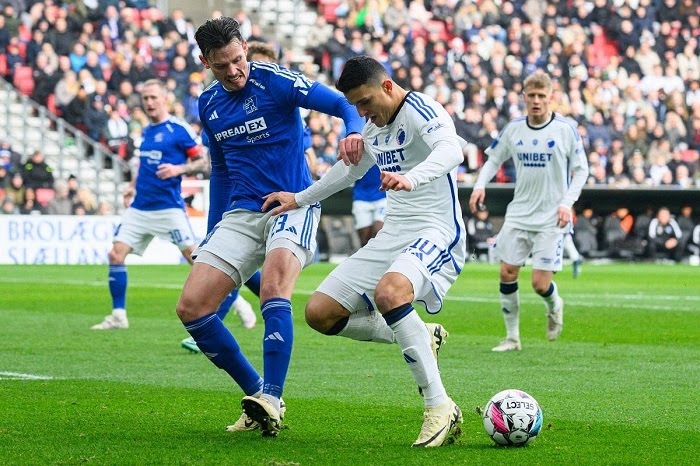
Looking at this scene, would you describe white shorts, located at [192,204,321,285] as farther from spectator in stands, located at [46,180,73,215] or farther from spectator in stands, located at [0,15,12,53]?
spectator in stands, located at [0,15,12,53]

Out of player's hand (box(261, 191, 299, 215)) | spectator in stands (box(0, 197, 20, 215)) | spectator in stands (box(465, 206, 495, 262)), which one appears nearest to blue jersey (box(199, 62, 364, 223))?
player's hand (box(261, 191, 299, 215))

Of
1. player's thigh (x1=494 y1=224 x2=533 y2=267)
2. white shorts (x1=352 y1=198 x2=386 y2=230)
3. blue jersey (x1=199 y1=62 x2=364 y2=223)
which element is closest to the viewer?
blue jersey (x1=199 y1=62 x2=364 y2=223)

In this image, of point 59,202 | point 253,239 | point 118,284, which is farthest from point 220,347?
point 59,202

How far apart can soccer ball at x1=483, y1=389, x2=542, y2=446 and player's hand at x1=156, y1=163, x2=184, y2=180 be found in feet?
26.0

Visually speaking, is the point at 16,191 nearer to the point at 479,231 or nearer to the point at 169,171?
the point at 479,231

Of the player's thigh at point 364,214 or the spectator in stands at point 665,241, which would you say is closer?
the player's thigh at point 364,214

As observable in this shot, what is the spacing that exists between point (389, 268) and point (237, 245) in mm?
1049

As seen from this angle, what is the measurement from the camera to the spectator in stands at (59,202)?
27797mm

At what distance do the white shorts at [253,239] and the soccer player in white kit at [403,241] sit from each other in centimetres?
13

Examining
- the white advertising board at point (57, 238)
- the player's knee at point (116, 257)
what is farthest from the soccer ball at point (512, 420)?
the white advertising board at point (57, 238)

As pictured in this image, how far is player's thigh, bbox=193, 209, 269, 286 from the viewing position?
777cm

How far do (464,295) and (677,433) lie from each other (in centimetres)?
1272

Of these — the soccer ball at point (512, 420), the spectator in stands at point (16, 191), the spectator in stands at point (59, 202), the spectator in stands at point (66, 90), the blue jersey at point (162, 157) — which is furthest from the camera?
the spectator in stands at point (66, 90)

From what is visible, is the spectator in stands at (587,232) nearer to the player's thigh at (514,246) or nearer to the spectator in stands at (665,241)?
the spectator in stands at (665,241)
